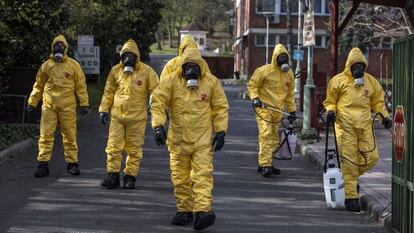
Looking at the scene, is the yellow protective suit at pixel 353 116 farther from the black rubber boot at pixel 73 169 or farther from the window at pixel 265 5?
the window at pixel 265 5

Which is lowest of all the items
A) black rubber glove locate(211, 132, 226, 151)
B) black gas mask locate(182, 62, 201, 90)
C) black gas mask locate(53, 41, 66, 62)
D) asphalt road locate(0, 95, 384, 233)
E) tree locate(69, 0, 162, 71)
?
asphalt road locate(0, 95, 384, 233)

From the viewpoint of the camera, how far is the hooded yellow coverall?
735 centimetres

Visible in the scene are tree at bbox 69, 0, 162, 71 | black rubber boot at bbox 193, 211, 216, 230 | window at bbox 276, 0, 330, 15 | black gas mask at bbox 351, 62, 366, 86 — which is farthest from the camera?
window at bbox 276, 0, 330, 15

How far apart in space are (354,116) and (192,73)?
2418mm

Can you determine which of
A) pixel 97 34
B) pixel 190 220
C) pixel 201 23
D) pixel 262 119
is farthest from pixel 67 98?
pixel 201 23

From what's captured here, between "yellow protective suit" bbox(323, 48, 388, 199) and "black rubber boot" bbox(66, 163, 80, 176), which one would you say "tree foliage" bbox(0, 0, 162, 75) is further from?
"yellow protective suit" bbox(323, 48, 388, 199)

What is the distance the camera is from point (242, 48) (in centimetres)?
5625

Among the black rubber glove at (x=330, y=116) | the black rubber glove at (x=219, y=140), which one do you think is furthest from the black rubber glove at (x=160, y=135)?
the black rubber glove at (x=330, y=116)

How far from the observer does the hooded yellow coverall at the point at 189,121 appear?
24.1 ft

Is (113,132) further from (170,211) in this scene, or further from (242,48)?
(242,48)

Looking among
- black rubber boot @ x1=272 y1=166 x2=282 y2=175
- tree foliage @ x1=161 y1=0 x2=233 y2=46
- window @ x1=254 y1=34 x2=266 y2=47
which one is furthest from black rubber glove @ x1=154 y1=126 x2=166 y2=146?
tree foliage @ x1=161 y1=0 x2=233 y2=46

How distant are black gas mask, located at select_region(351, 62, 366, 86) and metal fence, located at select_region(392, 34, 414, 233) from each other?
1659mm

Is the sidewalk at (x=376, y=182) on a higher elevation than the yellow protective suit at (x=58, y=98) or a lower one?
lower

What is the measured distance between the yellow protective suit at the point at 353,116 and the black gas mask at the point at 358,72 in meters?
0.05
